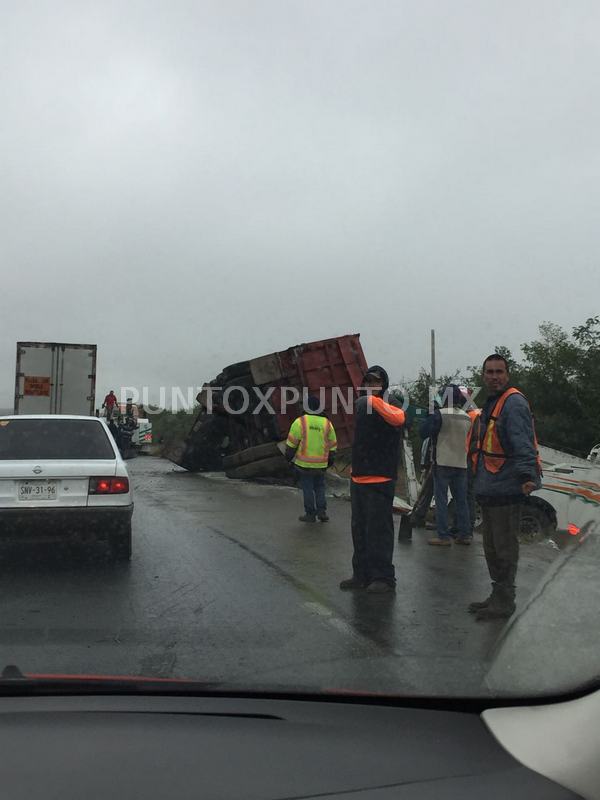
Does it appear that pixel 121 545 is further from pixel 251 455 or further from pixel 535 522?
pixel 251 455

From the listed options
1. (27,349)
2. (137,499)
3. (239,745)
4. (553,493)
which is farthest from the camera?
(27,349)

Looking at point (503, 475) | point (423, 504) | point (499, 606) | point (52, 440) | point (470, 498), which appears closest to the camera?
point (499, 606)

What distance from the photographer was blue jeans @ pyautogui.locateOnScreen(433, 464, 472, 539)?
31.7 ft

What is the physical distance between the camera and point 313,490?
39.4 ft

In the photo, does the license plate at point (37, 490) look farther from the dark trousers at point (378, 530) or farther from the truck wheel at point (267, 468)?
the truck wheel at point (267, 468)

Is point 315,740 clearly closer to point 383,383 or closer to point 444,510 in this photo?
point 383,383

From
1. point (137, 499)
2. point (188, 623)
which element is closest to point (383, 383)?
point (188, 623)

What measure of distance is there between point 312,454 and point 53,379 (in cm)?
1225

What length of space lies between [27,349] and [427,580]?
17.0 m

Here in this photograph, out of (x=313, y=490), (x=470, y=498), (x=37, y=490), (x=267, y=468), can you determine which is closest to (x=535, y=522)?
(x=470, y=498)

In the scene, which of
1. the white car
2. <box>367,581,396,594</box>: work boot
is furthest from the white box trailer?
<box>367,581,396,594</box>: work boot

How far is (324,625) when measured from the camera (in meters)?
5.72

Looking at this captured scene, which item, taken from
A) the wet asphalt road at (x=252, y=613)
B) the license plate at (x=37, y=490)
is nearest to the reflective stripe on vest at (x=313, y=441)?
the wet asphalt road at (x=252, y=613)

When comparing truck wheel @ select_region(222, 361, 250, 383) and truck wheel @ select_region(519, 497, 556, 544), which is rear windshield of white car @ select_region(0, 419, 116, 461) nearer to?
truck wheel @ select_region(519, 497, 556, 544)
